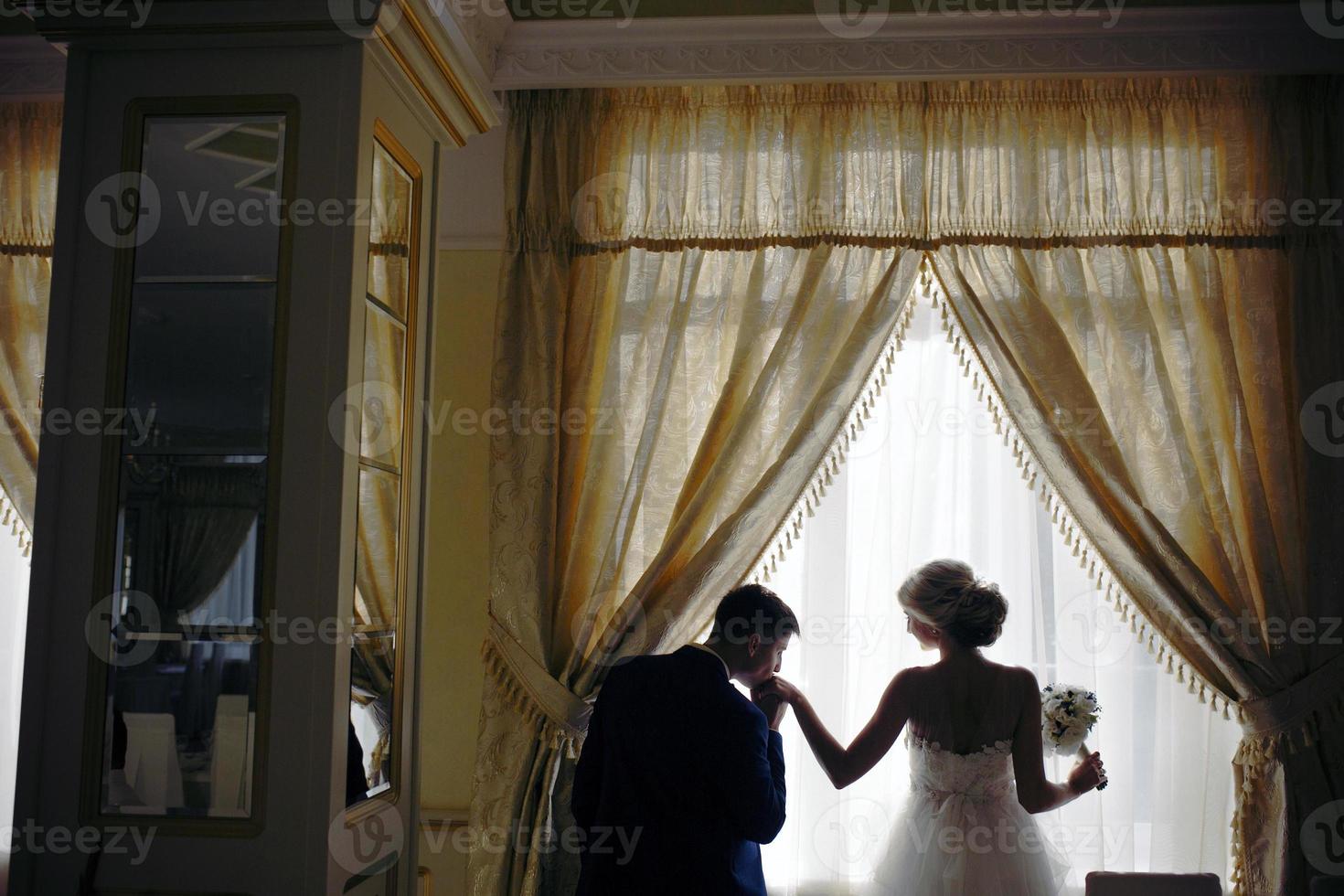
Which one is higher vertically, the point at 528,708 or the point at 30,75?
the point at 30,75

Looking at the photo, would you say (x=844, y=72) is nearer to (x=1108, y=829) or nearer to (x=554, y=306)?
(x=554, y=306)

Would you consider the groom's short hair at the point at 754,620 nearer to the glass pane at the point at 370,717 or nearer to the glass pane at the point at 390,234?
the glass pane at the point at 370,717

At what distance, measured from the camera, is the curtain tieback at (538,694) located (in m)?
3.07

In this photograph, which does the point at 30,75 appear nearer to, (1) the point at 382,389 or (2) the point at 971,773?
(1) the point at 382,389

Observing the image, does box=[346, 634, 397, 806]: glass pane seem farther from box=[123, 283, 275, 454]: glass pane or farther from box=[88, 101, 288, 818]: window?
box=[123, 283, 275, 454]: glass pane

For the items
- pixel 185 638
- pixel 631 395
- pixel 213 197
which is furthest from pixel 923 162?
pixel 185 638

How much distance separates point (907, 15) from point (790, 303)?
95 centimetres

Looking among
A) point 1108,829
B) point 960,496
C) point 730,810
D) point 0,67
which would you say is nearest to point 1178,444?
point 960,496

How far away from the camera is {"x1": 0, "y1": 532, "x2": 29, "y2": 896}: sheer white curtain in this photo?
10.8 feet

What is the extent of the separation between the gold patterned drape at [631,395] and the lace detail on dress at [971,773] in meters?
0.76

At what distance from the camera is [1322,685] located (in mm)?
2973

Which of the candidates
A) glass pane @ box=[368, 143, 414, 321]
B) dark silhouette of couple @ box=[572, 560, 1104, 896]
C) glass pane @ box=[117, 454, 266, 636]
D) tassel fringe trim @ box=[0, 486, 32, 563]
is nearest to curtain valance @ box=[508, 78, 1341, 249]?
glass pane @ box=[368, 143, 414, 321]

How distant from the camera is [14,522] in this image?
3355 mm

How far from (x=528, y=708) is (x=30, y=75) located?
8.49 ft
